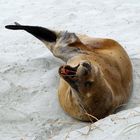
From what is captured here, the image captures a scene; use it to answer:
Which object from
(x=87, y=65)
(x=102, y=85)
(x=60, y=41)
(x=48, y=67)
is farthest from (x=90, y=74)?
(x=48, y=67)

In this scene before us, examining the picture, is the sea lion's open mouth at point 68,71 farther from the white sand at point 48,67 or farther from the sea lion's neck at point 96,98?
the white sand at point 48,67

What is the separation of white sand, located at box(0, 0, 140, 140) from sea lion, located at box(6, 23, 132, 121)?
17cm

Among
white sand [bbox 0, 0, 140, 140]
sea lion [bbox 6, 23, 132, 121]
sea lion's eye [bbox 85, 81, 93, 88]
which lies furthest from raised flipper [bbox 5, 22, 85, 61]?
sea lion's eye [bbox 85, 81, 93, 88]

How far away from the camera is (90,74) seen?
146 inches

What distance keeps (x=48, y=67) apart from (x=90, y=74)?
165cm

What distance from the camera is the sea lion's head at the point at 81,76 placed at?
12.0 feet

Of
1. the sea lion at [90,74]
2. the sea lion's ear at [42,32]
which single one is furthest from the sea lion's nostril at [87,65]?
the sea lion's ear at [42,32]

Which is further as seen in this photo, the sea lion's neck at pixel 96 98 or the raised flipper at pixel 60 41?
the raised flipper at pixel 60 41

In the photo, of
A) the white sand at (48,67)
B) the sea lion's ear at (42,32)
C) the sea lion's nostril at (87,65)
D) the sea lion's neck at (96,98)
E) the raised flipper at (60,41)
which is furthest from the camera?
the sea lion's ear at (42,32)

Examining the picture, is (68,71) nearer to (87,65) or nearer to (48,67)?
(87,65)

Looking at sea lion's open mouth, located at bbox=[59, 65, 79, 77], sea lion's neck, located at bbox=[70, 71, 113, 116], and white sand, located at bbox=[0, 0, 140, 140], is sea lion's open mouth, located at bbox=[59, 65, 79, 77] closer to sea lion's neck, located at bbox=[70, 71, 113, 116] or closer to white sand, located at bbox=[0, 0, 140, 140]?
sea lion's neck, located at bbox=[70, 71, 113, 116]

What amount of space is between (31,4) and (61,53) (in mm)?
Answer: 2930

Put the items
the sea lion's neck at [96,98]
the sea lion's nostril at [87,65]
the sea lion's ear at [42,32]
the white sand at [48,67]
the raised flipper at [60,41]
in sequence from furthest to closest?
the sea lion's ear at [42,32] < the raised flipper at [60,41] < the sea lion's neck at [96,98] < the sea lion's nostril at [87,65] < the white sand at [48,67]

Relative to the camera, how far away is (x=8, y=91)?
4871 millimetres
